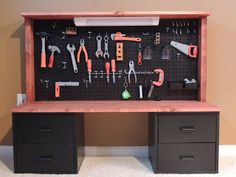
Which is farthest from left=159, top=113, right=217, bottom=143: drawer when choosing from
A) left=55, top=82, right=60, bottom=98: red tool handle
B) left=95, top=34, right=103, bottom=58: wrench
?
left=55, top=82, right=60, bottom=98: red tool handle

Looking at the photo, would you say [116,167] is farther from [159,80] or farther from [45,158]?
[159,80]

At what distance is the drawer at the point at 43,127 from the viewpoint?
1985mm

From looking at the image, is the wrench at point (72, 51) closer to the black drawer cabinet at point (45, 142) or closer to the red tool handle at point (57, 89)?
the red tool handle at point (57, 89)

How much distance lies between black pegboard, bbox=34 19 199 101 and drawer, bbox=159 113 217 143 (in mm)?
418

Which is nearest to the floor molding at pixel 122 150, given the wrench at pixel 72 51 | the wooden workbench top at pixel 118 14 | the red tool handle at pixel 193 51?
the wrench at pixel 72 51

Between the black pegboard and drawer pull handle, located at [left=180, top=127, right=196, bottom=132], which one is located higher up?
the black pegboard

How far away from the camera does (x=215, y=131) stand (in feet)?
6.52

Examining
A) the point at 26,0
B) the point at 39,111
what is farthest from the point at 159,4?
the point at 39,111

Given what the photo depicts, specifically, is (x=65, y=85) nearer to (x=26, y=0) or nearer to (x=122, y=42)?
(x=122, y=42)

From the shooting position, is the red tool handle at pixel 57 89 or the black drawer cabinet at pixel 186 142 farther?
the red tool handle at pixel 57 89

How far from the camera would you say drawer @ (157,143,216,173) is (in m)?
2.00

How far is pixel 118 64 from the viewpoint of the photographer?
240 centimetres

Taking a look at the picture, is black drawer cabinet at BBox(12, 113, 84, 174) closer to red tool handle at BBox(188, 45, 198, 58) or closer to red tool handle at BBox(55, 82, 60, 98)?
red tool handle at BBox(55, 82, 60, 98)

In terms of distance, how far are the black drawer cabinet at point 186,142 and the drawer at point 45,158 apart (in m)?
0.61
